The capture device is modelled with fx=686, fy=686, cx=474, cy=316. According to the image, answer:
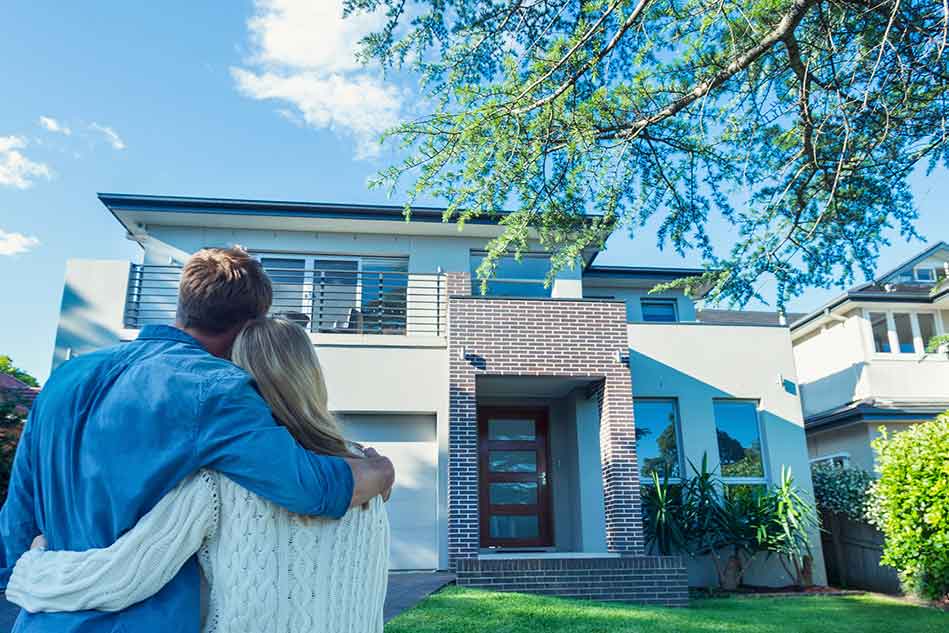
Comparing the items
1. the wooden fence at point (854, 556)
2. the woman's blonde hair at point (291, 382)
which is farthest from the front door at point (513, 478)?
the woman's blonde hair at point (291, 382)

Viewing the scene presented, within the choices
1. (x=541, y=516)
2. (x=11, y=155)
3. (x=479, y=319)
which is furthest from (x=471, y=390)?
(x=11, y=155)

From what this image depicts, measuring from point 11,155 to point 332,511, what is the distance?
3404 cm

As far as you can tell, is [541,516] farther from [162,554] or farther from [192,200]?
[162,554]

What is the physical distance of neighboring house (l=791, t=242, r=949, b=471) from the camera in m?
14.3

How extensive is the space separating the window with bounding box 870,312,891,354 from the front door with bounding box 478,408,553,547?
8.95 m

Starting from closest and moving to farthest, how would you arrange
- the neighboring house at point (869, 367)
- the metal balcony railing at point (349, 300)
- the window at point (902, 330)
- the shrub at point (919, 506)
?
the shrub at point (919, 506) < the metal balcony railing at point (349, 300) < the neighboring house at point (869, 367) < the window at point (902, 330)

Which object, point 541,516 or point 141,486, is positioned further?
point 541,516

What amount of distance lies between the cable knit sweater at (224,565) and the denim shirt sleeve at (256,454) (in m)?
0.05

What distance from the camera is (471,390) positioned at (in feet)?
32.2

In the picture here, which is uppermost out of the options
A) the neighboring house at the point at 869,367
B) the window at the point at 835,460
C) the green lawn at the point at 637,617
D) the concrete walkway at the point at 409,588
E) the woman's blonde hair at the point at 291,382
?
the neighboring house at the point at 869,367

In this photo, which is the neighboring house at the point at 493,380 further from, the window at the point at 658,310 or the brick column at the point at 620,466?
the window at the point at 658,310

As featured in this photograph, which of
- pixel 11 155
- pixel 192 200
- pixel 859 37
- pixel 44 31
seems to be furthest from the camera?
pixel 11 155

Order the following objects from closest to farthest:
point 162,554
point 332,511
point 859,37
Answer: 1. point 162,554
2. point 332,511
3. point 859,37

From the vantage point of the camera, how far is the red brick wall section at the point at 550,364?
372 inches
